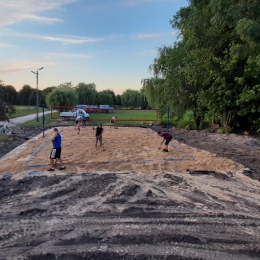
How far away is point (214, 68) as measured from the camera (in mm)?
18266

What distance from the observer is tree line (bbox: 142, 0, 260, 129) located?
42.7ft

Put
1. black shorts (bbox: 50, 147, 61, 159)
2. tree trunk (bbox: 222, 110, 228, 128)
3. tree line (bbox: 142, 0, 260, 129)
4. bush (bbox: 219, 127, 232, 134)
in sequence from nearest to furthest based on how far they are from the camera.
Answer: black shorts (bbox: 50, 147, 61, 159), tree line (bbox: 142, 0, 260, 129), bush (bbox: 219, 127, 232, 134), tree trunk (bbox: 222, 110, 228, 128)

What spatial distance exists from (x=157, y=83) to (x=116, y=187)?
1955 cm

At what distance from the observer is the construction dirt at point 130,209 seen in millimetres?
3635

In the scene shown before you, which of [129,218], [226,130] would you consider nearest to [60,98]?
[226,130]

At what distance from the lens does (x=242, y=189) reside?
6.31 meters

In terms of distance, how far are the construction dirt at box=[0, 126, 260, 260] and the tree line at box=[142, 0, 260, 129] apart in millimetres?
6650

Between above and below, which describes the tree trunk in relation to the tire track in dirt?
above

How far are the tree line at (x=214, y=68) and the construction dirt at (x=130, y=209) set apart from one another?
6650mm

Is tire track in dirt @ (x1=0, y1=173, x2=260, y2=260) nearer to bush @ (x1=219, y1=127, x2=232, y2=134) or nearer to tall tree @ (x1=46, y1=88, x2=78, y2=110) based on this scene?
bush @ (x1=219, y1=127, x2=232, y2=134)

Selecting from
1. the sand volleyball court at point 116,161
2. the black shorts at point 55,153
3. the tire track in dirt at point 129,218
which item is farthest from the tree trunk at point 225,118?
the black shorts at point 55,153

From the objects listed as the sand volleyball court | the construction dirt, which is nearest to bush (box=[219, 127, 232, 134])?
the sand volleyball court

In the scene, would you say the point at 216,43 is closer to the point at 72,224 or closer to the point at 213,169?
the point at 213,169

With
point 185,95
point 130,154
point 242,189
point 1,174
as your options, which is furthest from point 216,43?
point 1,174
